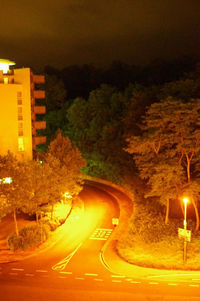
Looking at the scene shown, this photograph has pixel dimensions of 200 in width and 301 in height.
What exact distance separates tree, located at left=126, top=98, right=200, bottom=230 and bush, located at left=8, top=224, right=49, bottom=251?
11147 millimetres

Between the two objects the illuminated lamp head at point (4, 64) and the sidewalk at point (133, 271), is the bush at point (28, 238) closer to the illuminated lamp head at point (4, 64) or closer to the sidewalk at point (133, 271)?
the sidewalk at point (133, 271)

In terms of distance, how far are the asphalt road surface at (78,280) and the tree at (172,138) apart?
341 inches

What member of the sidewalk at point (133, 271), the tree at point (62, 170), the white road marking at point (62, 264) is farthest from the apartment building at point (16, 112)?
the sidewalk at point (133, 271)

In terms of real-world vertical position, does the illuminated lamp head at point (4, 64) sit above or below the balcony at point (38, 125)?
above

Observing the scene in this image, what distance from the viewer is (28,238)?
2972 cm

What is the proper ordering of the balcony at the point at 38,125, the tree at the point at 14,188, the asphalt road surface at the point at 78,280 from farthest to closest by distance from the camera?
the balcony at the point at 38,125 < the tree at the point at 14,188 < the asphalt road surface at the point at 78,280

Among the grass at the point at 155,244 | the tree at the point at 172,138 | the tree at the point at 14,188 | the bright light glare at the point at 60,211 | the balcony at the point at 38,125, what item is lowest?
the grass at the point at 155,244

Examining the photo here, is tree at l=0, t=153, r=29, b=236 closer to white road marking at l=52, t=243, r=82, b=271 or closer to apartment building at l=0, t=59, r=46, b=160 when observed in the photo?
white road marking at l=52, t=243, r=82, b=271

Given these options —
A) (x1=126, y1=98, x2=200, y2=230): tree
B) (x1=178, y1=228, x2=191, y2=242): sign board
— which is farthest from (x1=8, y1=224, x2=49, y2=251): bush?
(x1=178, y1=228, x2=191, y2=242): sign board

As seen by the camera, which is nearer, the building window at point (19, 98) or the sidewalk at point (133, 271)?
Result: the sidewalk at point (133, 271)

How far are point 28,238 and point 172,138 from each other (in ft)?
52.1

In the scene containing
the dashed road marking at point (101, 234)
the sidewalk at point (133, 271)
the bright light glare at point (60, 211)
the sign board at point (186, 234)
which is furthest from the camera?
the bright light glare at point (60, 211)

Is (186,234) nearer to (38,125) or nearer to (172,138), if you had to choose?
(172,138)

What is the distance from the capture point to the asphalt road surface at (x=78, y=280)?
19641mm
